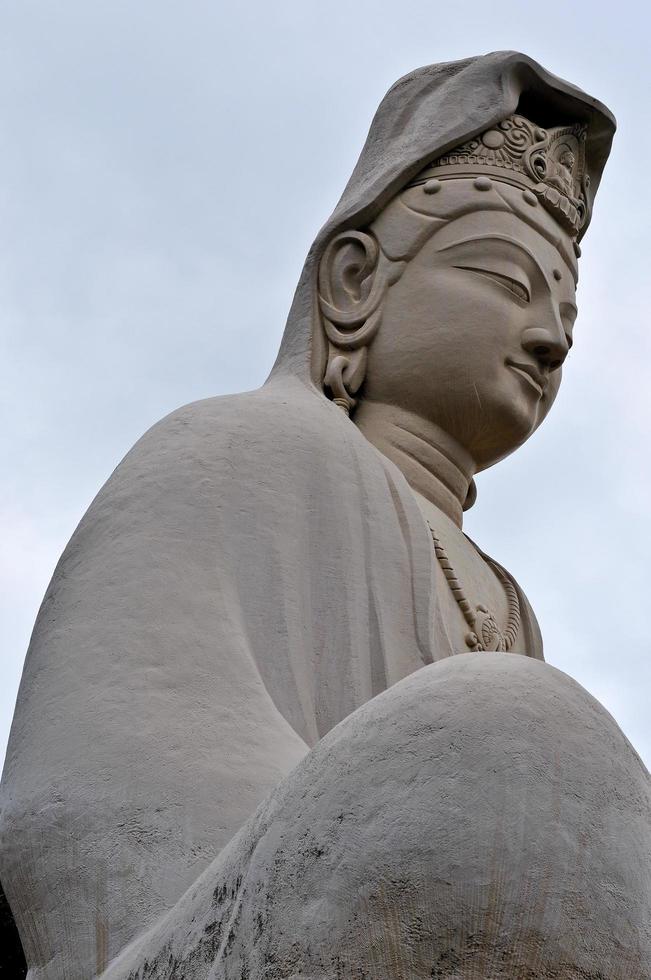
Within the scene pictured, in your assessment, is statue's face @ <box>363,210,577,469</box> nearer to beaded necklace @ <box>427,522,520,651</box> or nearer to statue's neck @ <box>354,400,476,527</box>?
statue's neck @ <box>354,400,476,527</box>

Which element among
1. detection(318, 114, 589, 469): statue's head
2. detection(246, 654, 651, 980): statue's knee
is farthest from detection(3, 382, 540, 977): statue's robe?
detection(246, 654, 651, 980): statue's knee

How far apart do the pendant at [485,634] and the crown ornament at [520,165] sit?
1.39 meters

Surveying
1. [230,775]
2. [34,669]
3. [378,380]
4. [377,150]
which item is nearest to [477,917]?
[230,775]

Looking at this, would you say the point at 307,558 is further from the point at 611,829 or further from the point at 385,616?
the point at 611,829

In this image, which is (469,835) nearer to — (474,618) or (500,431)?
(474,618)

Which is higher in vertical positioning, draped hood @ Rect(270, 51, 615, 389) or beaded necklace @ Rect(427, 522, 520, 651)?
draped hood @ Rect(270, 51, 615, 389)

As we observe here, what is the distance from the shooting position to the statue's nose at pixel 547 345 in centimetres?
634

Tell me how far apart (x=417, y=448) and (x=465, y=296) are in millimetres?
480

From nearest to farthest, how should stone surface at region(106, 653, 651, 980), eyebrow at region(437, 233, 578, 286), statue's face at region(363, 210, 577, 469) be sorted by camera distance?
stone surface at region(106, 653, 651, 980) → statue's face at region(363, 210, 577, 469) → eyebrow at region(437, 233, 578, 286)

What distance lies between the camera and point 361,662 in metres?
5.39

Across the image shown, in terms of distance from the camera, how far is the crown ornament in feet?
21.6

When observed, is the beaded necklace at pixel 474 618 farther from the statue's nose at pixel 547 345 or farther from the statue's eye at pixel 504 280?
the statue's eye at pixel 504 280

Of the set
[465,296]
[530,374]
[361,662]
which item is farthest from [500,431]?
[361,662]

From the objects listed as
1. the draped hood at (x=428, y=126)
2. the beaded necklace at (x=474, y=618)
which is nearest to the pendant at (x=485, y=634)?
the beaded necklace at (x=474, y=618)
